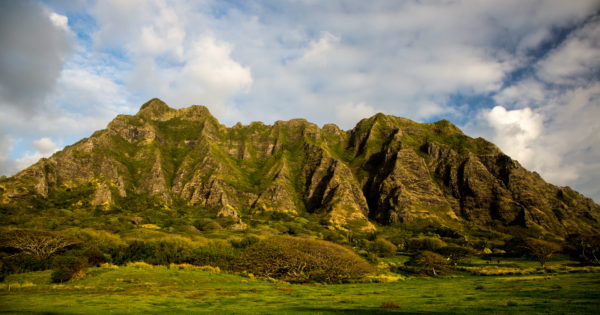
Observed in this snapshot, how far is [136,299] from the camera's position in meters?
43.6

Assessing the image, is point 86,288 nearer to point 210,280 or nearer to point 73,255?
point 210,280

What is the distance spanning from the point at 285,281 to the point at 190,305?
4228 cm

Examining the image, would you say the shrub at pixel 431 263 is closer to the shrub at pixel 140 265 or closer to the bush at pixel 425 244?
the bush at pixel 425 244

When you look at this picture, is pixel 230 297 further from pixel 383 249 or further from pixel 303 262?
pixel 383 249

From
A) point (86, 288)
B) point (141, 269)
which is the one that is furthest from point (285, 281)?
point (86, 288)

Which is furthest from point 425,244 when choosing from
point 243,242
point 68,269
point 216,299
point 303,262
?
point 68,269

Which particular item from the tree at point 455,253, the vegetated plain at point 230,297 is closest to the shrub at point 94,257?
the vegetated plain at point 230,297

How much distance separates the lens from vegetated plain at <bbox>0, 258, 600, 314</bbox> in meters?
33.5

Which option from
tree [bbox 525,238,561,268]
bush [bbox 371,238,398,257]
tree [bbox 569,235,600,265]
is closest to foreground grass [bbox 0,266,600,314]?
tree [bbox 525,238,561,268]

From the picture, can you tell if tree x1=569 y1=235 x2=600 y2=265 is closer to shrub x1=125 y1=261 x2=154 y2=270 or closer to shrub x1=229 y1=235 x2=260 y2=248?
shrub x1=229 y1=235 x2=260 y2=248

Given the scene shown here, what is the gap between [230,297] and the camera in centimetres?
4841

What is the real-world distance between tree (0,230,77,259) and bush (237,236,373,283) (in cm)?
5072

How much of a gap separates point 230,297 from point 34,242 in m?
67.9

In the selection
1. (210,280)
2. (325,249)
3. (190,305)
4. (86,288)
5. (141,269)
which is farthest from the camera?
(325,249)
